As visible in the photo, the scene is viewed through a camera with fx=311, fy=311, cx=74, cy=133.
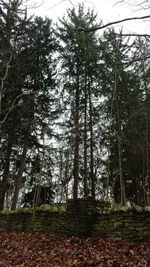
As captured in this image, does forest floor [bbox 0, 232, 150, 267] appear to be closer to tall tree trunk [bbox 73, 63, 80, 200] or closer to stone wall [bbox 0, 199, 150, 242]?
stone wall [bbox 0, 199, 150, 242]

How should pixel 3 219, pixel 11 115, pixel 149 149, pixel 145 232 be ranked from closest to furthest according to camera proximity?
pixel 145 232 → pixel 3 219 → pixel 149 149 → pixel 11 115

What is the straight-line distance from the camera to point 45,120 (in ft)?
63.5

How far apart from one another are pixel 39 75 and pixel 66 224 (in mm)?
11777

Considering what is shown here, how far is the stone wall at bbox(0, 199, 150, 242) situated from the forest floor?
13.0 inches

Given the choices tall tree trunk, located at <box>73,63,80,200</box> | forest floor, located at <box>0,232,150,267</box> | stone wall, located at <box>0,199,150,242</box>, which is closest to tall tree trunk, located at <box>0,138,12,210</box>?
tall tree trunk, located at <box>73,63,80,200</box>

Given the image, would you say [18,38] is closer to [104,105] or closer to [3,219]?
[104,105]

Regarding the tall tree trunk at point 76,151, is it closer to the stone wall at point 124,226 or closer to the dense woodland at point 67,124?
the dense woodland at point 67,124

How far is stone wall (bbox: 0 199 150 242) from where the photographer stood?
7648 millimetres

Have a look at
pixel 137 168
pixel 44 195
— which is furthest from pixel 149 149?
pixel 44 195

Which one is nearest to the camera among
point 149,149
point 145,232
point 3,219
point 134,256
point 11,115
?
point 134,256

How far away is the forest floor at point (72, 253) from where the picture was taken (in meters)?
6.04

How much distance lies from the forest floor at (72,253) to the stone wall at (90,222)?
331mm

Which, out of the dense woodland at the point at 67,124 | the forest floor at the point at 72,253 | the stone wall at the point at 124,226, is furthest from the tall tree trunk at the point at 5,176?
the stone wall at the point at 124,226

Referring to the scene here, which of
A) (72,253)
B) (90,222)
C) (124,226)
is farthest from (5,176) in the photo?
(72,253)
